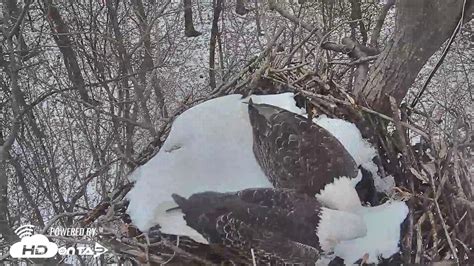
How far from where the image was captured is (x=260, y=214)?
2.09ft

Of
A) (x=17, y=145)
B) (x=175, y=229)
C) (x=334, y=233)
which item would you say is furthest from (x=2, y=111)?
(x=334, y=233)

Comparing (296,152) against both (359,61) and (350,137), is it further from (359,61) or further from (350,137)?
(359,61)

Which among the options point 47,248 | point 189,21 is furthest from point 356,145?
point 189,21

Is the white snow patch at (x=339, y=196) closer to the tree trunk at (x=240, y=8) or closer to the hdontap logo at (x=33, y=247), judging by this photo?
the hdontap logo at (x=33, y=247)

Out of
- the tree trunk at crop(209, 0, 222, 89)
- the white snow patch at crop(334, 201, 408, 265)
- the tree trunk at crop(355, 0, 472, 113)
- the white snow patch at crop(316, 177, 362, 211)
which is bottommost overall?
the white snow patch at crop(334, 201, 408, 265)

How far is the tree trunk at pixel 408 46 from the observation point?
0.81 metres

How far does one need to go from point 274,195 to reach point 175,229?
12 centimetres

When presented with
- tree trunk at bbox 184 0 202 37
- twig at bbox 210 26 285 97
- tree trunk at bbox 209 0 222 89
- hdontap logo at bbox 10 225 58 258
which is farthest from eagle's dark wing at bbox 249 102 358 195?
tree trunk at bbox 184 0 202 37

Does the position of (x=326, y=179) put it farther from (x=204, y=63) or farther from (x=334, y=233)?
(x=204, y=63)

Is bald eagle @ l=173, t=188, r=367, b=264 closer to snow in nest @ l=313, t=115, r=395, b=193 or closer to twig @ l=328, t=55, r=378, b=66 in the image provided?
snow in nest @ l=313, t=115, r=395, b=193

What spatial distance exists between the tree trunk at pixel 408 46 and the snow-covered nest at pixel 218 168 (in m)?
0.11

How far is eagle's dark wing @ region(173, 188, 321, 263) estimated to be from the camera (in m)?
0.63

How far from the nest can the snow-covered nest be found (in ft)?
0.05

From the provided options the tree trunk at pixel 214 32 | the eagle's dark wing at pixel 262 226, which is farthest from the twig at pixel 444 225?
the tree trunk at pixel 214 32
